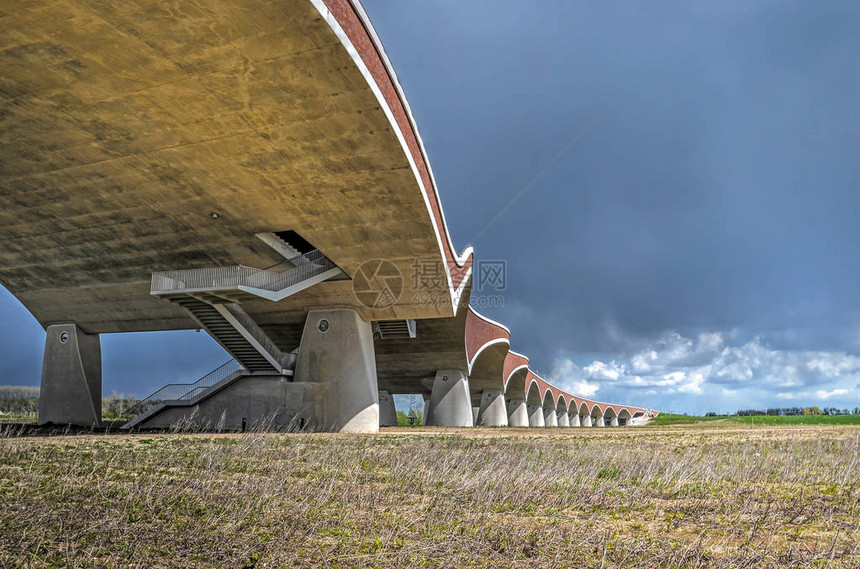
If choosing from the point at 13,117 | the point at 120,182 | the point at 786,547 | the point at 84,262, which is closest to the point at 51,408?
the point at 84,262

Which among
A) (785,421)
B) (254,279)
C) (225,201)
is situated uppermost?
(225,201)

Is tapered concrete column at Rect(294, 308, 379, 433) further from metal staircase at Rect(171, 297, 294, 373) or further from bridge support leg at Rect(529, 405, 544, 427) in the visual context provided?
bridge support leg at Rect(529, 405, 544, 427)

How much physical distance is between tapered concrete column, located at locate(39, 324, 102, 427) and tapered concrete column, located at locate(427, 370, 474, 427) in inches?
854

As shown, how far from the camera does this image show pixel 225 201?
2266cm

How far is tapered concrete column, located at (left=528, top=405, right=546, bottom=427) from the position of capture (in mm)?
81500

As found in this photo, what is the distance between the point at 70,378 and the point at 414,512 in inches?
1289

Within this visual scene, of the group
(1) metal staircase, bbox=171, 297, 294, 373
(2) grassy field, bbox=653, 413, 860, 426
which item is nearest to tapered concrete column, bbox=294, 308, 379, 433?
(1) metal staircase, bbox=171, 297, 294, 373

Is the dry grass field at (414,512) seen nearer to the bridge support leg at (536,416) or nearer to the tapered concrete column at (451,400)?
the tapered concrete column at (451,400)

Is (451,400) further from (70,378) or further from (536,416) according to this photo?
(536,416)

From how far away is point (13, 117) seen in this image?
18.4 m

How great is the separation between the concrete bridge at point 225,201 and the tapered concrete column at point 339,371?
0.09 m

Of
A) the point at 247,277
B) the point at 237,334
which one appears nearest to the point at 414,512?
the point at 247,277

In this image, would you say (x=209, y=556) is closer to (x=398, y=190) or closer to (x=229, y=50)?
(x=229, y=50)

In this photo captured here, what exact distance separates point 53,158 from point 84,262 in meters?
9.39
